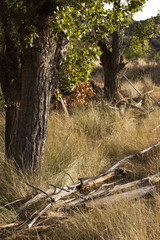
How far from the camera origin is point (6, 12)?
13.0 ft

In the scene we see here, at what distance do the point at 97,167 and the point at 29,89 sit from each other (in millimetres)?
1864

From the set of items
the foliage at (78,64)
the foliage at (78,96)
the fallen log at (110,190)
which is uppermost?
the foliage at (78,64)

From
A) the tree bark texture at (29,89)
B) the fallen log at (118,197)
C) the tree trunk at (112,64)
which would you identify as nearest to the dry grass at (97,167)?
the fallen log at (118,197)

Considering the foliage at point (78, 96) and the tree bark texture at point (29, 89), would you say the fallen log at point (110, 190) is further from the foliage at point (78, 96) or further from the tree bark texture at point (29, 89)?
the foliage at point (78, 96)

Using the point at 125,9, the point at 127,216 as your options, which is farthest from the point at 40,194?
the point at 125,9

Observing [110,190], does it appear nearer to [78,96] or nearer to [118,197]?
[118,197]

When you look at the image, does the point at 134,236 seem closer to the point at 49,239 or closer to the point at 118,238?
the point at 118,238

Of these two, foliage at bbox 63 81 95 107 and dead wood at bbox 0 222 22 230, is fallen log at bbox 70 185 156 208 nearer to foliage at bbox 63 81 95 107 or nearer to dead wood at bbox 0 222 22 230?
dead wood at bbox 0 222 22 230

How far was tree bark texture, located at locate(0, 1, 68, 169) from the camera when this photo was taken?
366cm

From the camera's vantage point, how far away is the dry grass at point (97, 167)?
9.01 ft

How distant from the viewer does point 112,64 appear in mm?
8727

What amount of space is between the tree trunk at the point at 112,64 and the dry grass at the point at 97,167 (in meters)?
1.26

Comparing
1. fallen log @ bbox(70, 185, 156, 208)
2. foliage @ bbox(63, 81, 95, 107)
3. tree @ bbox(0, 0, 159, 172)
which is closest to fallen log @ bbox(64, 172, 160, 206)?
fallen log @ bbox(70, 185, 156, 208)

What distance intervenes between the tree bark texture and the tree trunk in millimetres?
5030
